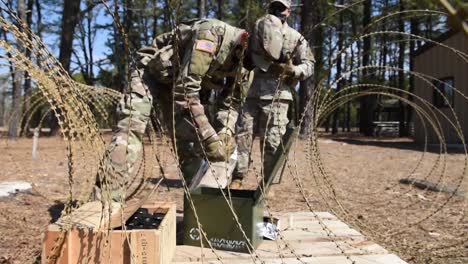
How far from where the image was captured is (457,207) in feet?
15.8

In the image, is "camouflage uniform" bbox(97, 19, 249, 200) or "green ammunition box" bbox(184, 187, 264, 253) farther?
"camouflage uniform" bbox(97, 19, 249, 200)

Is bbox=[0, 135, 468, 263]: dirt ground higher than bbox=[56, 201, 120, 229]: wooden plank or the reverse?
the reverse

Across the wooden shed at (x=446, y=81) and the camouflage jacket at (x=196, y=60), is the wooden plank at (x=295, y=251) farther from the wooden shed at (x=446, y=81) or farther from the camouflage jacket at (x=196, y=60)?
→ the wooden shed at (x=446, y=81)

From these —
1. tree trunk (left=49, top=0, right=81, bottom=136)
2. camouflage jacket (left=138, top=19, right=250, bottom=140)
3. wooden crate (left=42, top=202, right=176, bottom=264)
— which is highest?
tree trunk (left=49, top=0, right=81, bottom=136)

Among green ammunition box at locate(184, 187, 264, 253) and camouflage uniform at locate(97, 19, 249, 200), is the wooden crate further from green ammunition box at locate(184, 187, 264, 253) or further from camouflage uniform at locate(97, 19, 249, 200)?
camouflage uniform at locate(97, 19, 249, 200)

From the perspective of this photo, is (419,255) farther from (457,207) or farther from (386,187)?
(386,187)

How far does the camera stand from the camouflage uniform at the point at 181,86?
3.06 m

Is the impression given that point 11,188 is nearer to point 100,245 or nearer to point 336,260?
point 100,245

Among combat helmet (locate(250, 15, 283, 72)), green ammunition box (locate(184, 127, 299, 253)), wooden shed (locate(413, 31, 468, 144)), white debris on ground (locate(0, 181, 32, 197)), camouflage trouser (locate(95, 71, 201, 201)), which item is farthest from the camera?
wooden shed (locate(413, 31, 468, 144))

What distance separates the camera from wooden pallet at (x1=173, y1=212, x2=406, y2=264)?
2596mm

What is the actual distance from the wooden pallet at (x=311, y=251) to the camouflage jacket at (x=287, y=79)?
170 cm

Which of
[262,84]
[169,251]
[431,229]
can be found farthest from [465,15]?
[262,84]

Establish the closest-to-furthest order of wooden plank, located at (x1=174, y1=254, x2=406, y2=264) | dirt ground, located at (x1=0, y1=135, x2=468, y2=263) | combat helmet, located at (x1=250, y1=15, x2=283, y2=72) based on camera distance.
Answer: wooden plank, located at (x1=174, y1=254, x2=406, y2=264), dirt ground, located at (x1=0, y1=135, x2=468, y2=263), combat helmet, located at (x1=250, y1=15, x2=283, y2=72)

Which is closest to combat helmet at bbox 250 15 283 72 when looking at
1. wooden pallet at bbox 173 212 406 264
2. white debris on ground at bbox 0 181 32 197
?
wooden pallet at bbox 173 212 406 264
